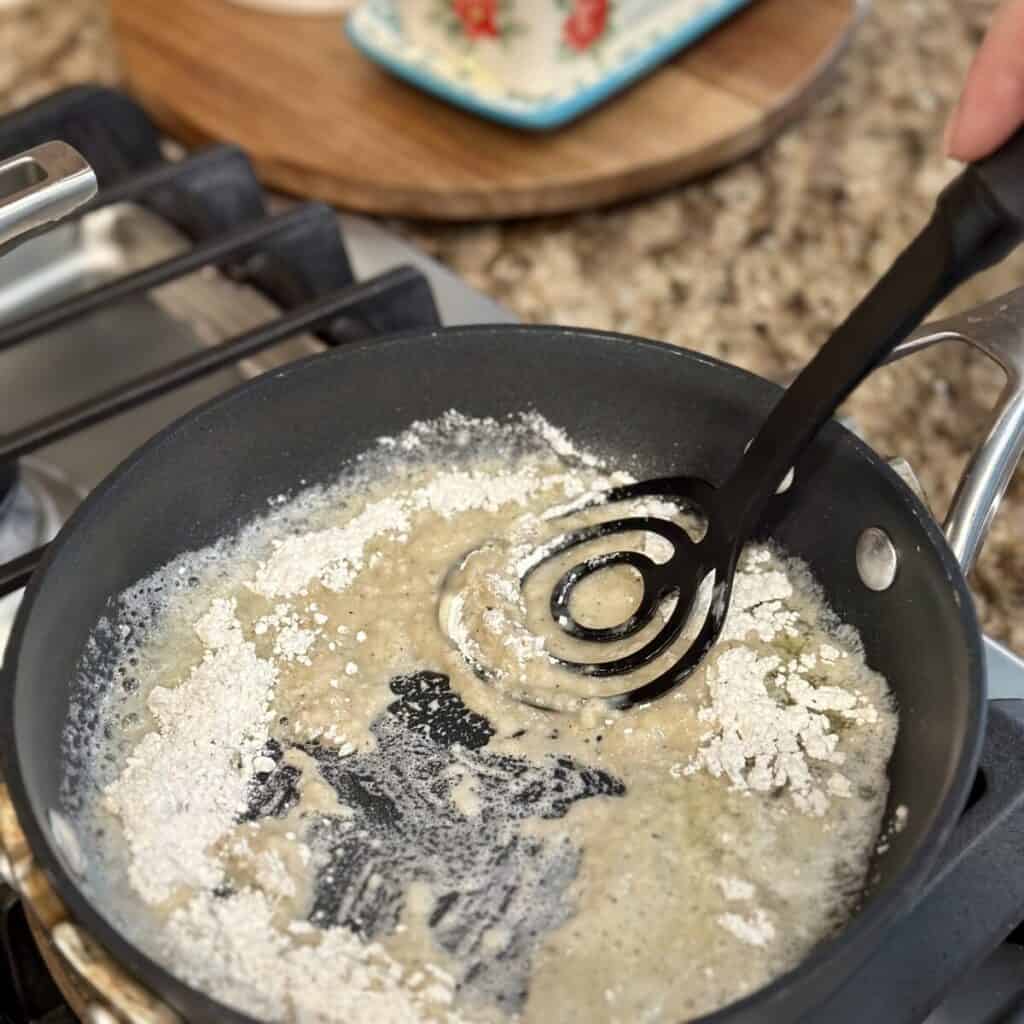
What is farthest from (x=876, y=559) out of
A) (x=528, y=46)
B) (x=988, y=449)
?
(x=528, y=46)

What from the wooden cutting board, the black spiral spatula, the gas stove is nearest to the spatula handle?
the black spiral spatula

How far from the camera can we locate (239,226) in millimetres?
736

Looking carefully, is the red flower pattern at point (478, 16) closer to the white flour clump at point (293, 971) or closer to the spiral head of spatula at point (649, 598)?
the spiral head of spatula at point (649, 598)

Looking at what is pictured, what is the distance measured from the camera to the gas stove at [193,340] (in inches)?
19.3

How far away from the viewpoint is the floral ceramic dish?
2.85 ft

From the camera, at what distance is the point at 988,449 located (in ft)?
1.75

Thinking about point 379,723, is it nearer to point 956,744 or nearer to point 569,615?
point 569,615

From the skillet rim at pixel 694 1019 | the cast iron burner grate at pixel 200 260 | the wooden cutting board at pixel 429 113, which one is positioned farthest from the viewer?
the wooden cutting board at pixel 429 113

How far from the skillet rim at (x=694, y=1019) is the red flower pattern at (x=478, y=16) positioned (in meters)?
0.35

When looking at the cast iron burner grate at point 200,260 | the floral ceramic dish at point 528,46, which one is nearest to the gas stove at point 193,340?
the cast iron burner grate at point 200,260

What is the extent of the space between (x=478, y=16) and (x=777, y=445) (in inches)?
18.0

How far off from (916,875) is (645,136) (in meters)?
0.59

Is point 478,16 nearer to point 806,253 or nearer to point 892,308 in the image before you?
point 806,253

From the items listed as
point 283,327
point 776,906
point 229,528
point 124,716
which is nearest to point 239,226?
point 283,327
